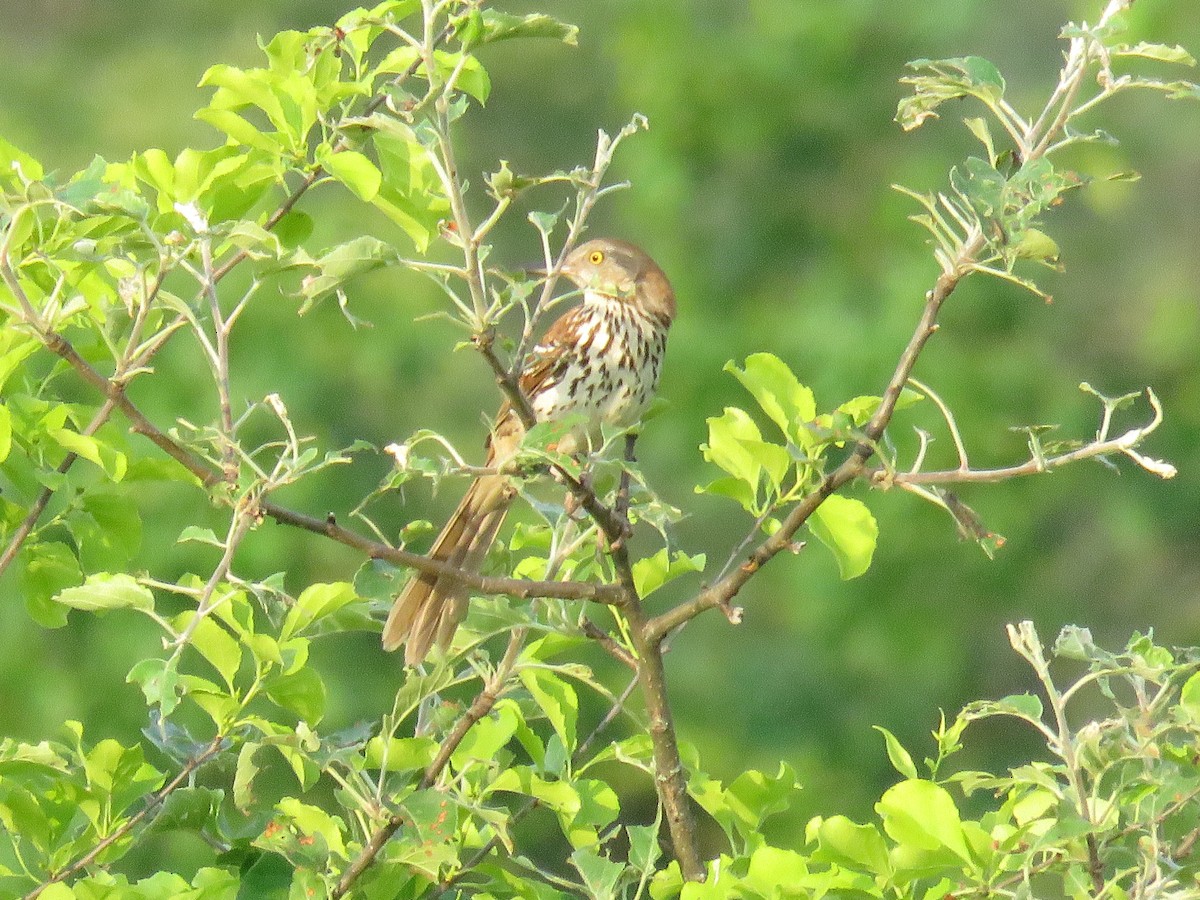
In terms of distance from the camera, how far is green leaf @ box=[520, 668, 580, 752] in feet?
8.10

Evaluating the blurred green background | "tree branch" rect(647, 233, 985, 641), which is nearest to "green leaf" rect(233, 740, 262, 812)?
"tree branch" rect(647, 233, 985, 641)

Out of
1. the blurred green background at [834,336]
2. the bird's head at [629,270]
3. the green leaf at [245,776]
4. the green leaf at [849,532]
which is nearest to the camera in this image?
the green leaf at [245,776]

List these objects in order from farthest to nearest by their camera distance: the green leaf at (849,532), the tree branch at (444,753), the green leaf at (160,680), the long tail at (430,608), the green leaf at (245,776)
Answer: the long tail at (430,608) → the green leaf at (849,532) → the green leaf at (245,776) → the tree branch at (444,753) → the green leaf at (160,680)

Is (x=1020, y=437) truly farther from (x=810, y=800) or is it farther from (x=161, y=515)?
(x=161, y=515)

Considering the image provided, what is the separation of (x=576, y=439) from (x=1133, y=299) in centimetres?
911

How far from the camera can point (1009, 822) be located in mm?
2287

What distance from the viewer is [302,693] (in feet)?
7.59

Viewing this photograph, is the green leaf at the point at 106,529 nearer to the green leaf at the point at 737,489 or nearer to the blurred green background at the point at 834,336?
the green leaf at the point at 737,489

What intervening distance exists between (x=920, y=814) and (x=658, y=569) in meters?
0.65

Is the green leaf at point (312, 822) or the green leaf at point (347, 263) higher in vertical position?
the green leaf at point (347, 263)

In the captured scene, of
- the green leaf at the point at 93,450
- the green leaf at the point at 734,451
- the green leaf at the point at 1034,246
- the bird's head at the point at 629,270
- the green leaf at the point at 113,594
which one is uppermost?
the green leaf at the point at 1034,246

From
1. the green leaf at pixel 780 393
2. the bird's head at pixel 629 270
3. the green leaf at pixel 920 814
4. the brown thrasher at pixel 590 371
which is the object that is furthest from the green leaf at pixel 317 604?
the bird's head at pixel 629 270

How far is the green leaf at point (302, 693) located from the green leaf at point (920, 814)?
72cm

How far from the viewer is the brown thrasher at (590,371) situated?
141 inches
